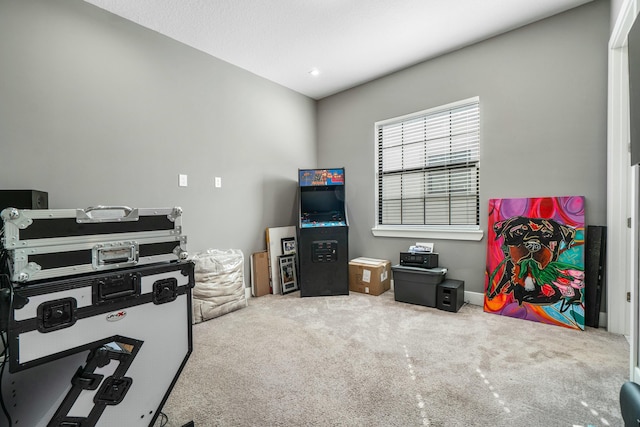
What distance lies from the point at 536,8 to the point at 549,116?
93cm

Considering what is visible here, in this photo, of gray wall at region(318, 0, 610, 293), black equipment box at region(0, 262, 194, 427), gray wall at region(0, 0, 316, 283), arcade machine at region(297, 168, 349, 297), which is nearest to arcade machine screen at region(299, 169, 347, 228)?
arcade machine at region(297, 168, 349, 297)

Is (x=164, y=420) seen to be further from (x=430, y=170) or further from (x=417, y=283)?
(x=430, y=170)

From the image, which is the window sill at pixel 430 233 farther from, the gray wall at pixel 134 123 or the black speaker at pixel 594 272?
the gray wall at pixel 134 123

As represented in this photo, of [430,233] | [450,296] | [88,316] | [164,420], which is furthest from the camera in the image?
[430,233]

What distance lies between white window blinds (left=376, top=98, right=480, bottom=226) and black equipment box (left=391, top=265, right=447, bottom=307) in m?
0.68

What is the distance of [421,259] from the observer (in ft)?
10.1

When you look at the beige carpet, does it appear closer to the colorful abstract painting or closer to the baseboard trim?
the colorful abstract painting

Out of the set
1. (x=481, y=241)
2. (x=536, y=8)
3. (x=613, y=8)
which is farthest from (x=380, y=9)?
(x=481, y=241)

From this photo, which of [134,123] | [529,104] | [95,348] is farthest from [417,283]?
[134,123]

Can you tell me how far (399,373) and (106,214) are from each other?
1.79 m

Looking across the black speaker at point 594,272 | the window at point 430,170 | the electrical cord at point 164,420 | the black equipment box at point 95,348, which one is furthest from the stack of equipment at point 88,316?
the black speaker at point 594,272

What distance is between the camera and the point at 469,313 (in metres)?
2.73

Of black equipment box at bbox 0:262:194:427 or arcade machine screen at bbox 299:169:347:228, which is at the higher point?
arcade machine screen at bbox 299:169:347:228

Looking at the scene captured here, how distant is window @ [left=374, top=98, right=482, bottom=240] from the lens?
308cm
